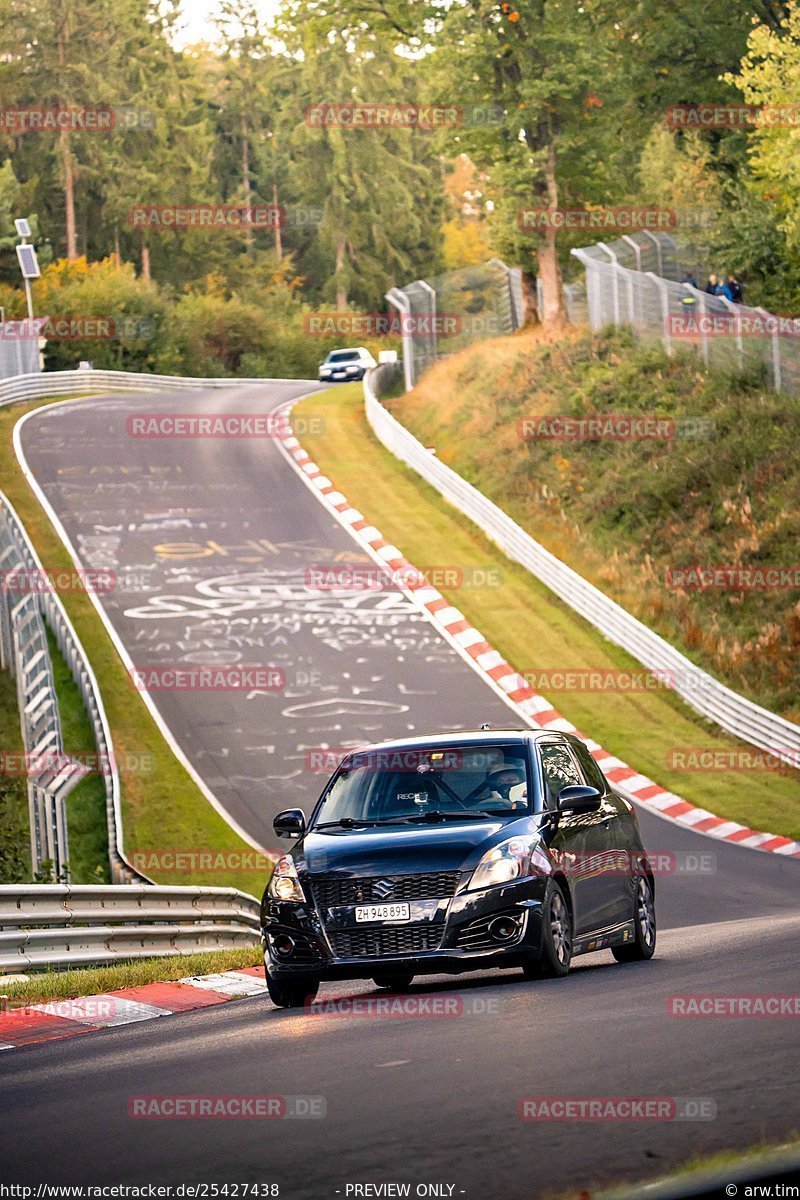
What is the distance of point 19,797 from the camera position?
25.5 metres

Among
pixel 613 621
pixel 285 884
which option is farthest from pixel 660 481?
pixel 285 884

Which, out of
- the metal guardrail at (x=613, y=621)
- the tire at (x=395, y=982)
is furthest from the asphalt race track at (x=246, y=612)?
the tire at (x=395, y=982)

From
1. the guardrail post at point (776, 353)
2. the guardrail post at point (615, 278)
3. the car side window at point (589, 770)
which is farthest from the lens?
the guardrail post at point (615, 278)

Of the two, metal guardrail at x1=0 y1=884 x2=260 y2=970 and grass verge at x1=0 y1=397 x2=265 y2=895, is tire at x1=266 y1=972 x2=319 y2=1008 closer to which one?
metal guardrail at x1=0 y1=884 x2=260 y2=970

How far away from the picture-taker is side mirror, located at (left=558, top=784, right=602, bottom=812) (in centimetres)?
1124

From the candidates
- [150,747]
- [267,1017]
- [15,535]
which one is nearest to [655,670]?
[150,747]

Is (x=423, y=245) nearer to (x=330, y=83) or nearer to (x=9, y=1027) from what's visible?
(x=330, y=83)

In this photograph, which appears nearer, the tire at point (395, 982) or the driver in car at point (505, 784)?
the driver in car at point (505, 784)

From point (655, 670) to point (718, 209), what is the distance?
2212cm

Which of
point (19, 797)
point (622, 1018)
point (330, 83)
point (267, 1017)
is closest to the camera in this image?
point (622, 1018)

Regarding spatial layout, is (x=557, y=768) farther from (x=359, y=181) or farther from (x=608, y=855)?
(x=359, y=181)

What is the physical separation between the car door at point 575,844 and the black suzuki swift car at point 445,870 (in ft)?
0.05

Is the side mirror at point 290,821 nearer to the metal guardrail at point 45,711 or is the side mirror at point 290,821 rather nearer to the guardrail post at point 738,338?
the metal guardrail at point 45,711

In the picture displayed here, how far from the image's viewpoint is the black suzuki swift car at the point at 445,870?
10680 millimetres
